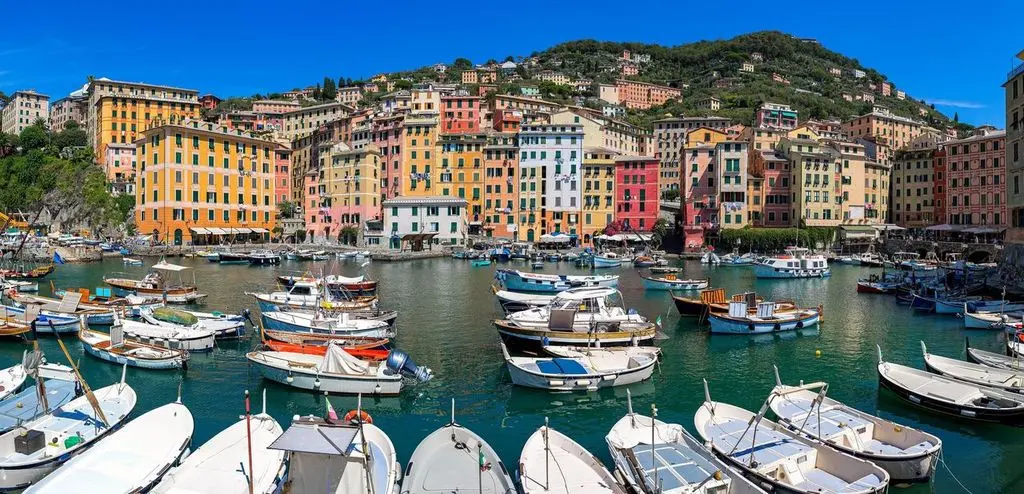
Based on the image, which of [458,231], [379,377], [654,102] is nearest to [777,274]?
[458,231]

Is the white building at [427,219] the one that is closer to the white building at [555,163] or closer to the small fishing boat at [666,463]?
the white building at [555,163]

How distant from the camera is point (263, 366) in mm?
20938

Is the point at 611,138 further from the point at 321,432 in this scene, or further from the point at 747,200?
the point at 321,432

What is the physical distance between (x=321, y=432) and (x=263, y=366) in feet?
34.1

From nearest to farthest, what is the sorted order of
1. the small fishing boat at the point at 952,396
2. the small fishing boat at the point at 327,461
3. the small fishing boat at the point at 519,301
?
the small fishing boat at the point at 327,461 < the small fishing boat at the point at 952,396 < the small fishing boat at the point at 519,301

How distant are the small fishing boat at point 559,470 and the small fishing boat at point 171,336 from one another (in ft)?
55.0

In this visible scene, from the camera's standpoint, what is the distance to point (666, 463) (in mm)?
13047

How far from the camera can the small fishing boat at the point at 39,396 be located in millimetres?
15992

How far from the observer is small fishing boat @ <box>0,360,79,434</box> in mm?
15992

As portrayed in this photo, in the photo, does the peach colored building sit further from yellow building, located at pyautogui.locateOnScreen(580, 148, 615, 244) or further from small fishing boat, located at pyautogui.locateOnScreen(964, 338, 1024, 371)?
small fishing boat, located at pyautogui.locateOnScreen(964, 338, 1024, 371)

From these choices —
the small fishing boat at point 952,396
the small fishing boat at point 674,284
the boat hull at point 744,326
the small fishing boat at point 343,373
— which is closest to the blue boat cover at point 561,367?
the small fishing boat at point 343,373

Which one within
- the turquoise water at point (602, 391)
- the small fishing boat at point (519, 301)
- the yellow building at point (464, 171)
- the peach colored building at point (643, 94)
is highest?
the peach colored building at point (643, 94)

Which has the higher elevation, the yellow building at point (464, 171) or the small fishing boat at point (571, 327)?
the yellow building at point (464, 171)

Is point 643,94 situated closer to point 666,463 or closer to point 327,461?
point 666,463
